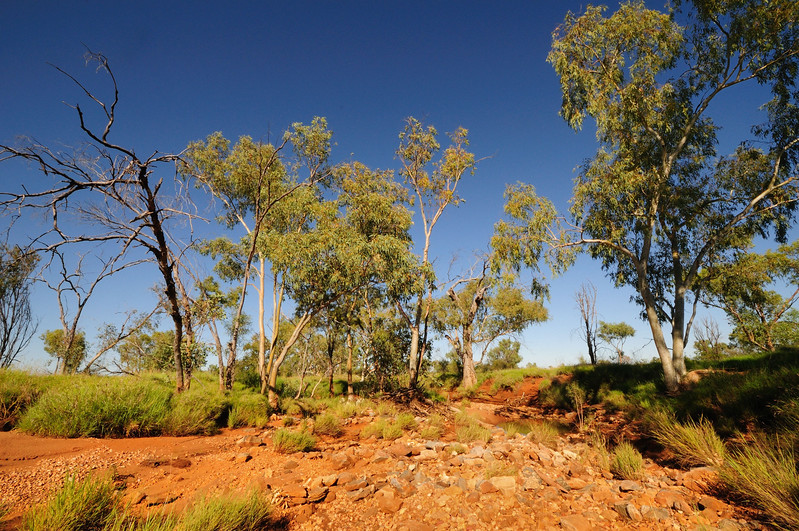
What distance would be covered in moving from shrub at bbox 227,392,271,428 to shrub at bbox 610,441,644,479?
26.0 ft

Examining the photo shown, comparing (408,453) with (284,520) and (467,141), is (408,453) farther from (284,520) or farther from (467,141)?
(467,141)

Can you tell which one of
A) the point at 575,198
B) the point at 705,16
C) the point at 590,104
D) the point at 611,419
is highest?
the point at 705,16

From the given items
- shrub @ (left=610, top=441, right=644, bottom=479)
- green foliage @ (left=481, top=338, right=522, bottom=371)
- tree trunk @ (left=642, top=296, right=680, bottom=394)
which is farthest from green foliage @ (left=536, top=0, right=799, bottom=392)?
green foliage @ (left=481, top=338, right=522, bottom=371)

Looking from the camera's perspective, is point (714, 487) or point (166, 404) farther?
point (166, 404)

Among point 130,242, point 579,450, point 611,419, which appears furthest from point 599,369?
point 130,242

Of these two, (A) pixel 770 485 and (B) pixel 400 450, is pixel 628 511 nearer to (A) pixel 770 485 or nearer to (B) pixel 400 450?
(A) pixel 770 485

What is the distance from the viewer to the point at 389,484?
16.2 ft

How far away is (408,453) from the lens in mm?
6578

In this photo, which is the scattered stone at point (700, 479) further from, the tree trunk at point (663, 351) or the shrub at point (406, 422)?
the tree trunk at point (663, 351)

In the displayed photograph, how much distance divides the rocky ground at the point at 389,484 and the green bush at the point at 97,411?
29cm

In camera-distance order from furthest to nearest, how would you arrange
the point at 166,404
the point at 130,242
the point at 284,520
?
1. the point at 166,404
2. the point at 130,242
3. the point at 284,520

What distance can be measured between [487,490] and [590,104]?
12967 millimetres

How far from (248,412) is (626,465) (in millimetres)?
8593

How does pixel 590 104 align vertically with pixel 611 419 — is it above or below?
above
